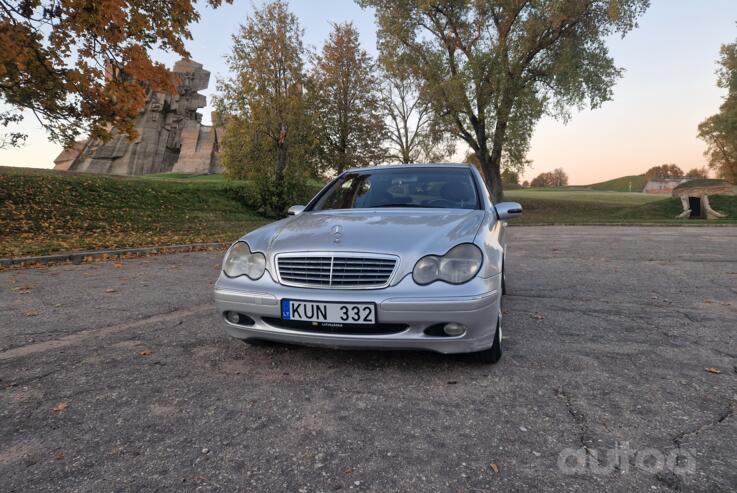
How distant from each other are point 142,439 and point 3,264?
711 centimetres

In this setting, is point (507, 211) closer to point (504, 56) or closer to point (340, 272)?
point (340, 272)

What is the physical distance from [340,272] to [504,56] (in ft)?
72.0

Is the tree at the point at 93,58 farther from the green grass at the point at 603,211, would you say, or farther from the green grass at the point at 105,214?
the green grass at the point at 603,211

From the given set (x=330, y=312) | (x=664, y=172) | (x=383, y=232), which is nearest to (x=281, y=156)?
(x=383, y=232)

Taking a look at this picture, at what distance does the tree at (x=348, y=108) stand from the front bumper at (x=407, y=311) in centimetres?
2841

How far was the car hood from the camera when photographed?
2.84 metres

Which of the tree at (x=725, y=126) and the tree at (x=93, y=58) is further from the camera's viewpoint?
the tree at (x=725, y=126)

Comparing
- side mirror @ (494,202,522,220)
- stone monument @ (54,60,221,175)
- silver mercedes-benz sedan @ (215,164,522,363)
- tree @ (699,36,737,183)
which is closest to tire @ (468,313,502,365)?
silver mercedes-benz sedan @ (215,164,522,363)

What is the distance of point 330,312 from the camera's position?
2.73 meters

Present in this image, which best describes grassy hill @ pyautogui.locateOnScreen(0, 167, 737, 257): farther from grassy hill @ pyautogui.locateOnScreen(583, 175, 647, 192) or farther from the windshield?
grassy hill @ pyautogui.locateOnScreen(583, 175, 647, 192)

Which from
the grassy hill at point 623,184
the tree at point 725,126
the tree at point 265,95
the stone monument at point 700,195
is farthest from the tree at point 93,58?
the grassy hill at point 623,184

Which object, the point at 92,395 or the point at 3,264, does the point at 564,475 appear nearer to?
the point at 92,395

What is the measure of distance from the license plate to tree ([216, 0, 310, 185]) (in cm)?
1988

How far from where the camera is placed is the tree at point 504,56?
21281 mm
